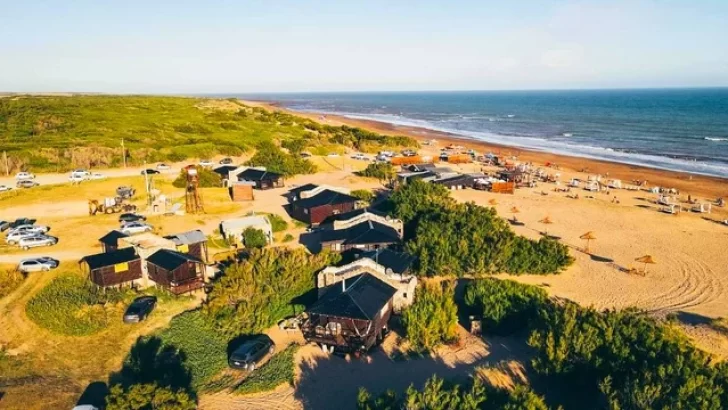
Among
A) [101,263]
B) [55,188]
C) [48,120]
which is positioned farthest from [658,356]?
[48,120]

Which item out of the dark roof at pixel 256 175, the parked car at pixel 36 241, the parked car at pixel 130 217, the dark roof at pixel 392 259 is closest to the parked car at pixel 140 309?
the parked car at pixel 36 241

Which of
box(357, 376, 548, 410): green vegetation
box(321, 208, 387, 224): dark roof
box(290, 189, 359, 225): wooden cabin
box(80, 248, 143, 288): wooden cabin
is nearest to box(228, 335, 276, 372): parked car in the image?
box(357, 376, 548, 410): green vegetation

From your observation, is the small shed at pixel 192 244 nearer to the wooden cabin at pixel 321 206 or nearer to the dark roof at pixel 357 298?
the wooden cabin at pixel 321 206

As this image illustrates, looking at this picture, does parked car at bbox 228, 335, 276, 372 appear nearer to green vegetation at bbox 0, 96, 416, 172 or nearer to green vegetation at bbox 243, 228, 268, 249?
green vegetation at bbox 243, 228, 268, 249

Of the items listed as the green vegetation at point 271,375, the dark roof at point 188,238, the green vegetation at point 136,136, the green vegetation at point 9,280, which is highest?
the green vegetation at point 136,136

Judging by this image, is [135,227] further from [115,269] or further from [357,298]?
[357,298]

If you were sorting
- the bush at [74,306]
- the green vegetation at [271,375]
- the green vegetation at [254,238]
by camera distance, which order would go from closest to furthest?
Answer: the green vegetation at [271,375], the bush at [74,306], the green vegetation at [254,238]
